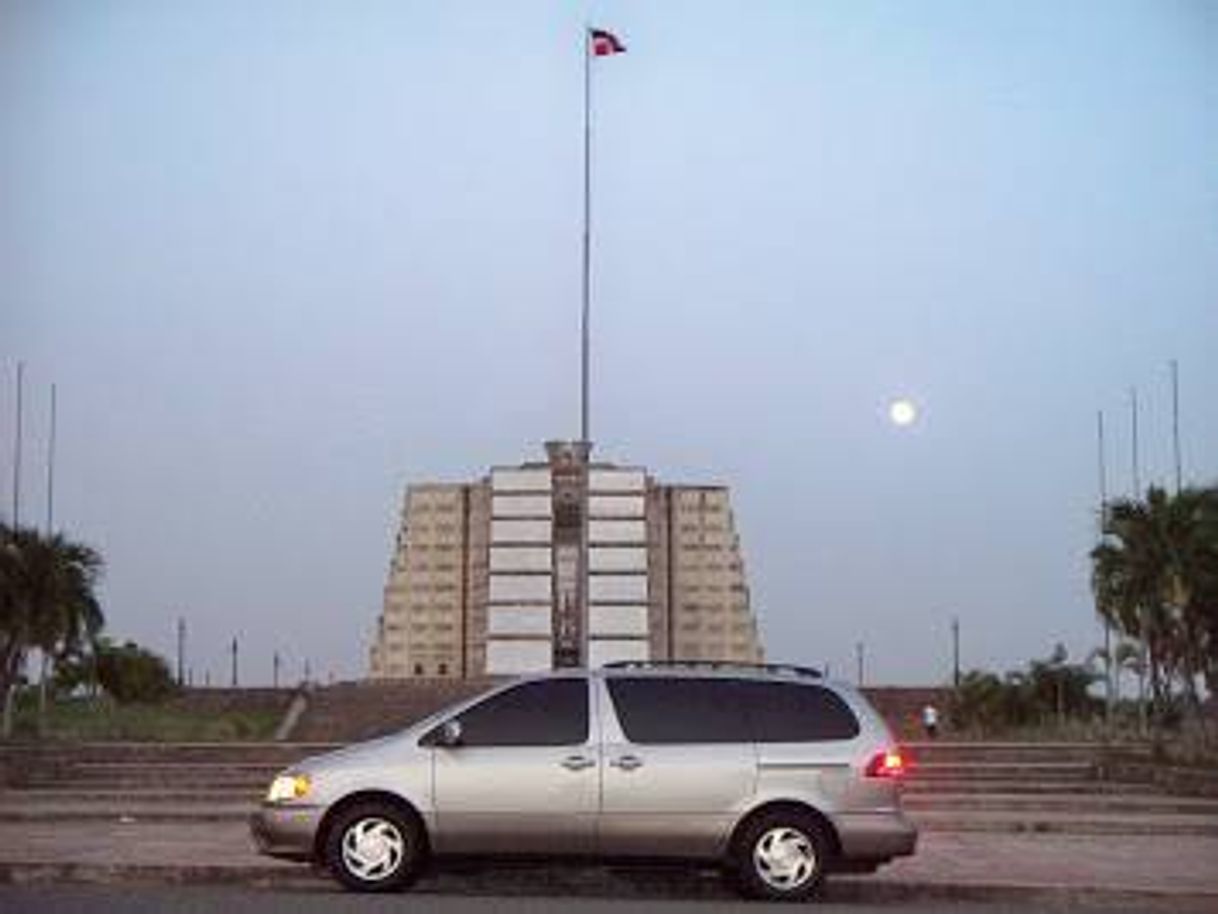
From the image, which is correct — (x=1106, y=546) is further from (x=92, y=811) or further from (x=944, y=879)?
(x=944, y=879)

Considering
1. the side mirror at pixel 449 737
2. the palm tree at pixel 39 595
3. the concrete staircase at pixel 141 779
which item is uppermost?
the palm tree at pixel 39 595

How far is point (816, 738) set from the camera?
13.5 metres

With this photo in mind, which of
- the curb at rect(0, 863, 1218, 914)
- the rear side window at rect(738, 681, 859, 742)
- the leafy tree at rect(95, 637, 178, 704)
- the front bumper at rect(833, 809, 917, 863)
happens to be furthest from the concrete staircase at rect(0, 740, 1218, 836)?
the leafy tree at rect(95, 637, 178, 704)

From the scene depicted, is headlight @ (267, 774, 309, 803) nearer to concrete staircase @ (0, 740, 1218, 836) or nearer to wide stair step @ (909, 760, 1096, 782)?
concrete staircase @ (0, 740, 1218, 836)

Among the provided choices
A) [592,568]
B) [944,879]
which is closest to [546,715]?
[944,879]

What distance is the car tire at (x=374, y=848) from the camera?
13.2 metres

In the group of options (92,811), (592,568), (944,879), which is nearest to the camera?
(944,879)

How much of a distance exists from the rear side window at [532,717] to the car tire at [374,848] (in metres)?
0.69

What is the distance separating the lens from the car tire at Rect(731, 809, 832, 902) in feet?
43.2

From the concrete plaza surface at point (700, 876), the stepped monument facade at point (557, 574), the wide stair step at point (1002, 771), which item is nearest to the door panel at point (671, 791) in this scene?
the concrete plaza surface at point (700, 876)

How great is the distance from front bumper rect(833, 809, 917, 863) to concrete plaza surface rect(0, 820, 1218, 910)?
0.70 meters

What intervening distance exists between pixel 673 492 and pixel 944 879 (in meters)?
48.1

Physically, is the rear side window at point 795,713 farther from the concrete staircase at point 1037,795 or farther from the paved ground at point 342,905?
the concrete staircase at point 1037,795

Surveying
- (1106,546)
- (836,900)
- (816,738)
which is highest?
(1106,546)
